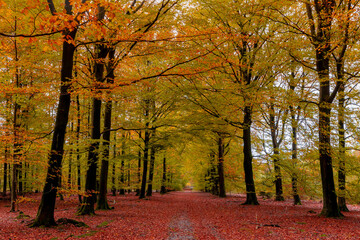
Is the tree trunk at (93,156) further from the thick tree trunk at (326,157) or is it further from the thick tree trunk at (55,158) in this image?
the thick tree trunk at (326,157)

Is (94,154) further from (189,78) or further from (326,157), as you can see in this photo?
(326,157)

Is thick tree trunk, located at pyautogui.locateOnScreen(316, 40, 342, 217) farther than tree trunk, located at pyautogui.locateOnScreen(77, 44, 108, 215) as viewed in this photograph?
No

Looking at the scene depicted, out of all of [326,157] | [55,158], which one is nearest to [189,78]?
[55,158]

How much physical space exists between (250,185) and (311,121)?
5.41 m

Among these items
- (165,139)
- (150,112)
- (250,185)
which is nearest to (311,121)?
(250,185)

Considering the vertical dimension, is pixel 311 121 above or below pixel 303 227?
above

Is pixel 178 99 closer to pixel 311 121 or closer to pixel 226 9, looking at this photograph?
pixel 226 9

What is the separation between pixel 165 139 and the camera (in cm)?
1252

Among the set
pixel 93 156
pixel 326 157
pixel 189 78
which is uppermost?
pixel 189 78

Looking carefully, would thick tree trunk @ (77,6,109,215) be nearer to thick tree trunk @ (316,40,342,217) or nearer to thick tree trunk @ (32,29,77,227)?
thick tree trunk @ (32,29,77,227)

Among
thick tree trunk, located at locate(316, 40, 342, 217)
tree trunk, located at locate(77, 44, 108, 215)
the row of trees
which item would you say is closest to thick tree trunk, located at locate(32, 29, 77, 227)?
the row of trees

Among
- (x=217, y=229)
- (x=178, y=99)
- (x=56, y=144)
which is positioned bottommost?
(x=217, y=229)

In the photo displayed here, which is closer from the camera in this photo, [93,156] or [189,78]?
[189,78]

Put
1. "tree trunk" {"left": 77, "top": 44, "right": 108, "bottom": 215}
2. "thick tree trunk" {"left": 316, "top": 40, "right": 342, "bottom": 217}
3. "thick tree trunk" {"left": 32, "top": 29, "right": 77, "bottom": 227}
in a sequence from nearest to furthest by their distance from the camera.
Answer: "thick tree trunk" {"left": 32, "top": 29, "right": 77, "bottom": 227}
"thick tree trunk" {"left": 316, "top": 40, "right": 342, "bottom": 217}
"tree trunk" {"left": 77, "top": 44, "right": 108, "bottom": 215}
